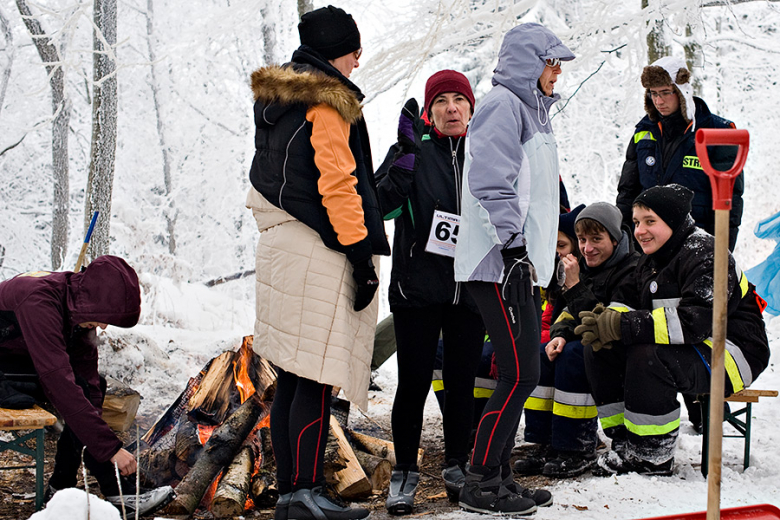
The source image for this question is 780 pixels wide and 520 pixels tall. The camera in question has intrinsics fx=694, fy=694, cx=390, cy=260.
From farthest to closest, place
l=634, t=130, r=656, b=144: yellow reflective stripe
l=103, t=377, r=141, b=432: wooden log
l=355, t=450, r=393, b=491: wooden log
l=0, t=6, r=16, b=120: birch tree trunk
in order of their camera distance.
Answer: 1. l=0, t=6, r=16, b=120: birch tree trunk
2. l=634, t=130, r=656, b=144: yellow reflective stripe
3. l=103, t=377, r=141, b=432: wooden log
4. l=355, t=450, r=393, b=491: wooden log

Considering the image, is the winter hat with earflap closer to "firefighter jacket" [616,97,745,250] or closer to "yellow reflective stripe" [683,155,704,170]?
"firefighter jacket" [616,97,745,250]

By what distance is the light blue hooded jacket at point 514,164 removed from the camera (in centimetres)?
280

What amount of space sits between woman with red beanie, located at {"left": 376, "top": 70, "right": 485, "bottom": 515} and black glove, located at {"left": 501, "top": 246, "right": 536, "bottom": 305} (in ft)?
1.59

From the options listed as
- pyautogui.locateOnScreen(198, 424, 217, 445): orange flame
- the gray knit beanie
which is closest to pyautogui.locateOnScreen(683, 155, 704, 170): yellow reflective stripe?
the gray knit beanie

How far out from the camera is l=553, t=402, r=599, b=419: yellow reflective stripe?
370 centimetres

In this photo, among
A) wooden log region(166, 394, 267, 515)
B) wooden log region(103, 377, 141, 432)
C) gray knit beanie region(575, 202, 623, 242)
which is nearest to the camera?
wooden log region(166, 394, 267, 515)

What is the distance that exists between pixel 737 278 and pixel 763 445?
3.63 ft

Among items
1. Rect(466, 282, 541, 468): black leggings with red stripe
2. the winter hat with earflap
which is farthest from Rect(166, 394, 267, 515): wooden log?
the winter hat with earflap

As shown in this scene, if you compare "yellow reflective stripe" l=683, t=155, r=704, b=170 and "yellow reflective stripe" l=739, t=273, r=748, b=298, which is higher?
"yellow reflective stripe" l=683, t=155, r=704, b=170

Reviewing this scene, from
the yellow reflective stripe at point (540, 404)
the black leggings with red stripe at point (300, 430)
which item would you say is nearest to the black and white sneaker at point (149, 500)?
the black leggings with red stripe at point (300, 430)

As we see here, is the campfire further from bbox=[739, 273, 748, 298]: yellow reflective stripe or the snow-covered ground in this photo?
bbox=[739, 273, 748, 298]: yellow reflective stripe

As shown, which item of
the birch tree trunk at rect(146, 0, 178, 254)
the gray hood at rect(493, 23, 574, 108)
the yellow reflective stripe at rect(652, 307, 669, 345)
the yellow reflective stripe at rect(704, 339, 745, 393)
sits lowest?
the yellow reflective stripe at rect(704, 339, 745, 393)

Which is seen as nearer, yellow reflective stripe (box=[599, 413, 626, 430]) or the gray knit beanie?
yellow reflective stripe (box=[599, 413, 626, 430])

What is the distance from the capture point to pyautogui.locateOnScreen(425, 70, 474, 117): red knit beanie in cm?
342
